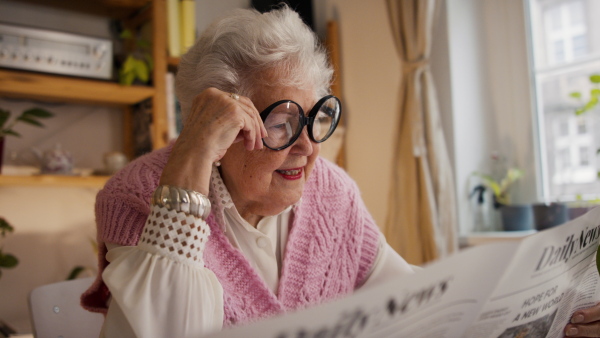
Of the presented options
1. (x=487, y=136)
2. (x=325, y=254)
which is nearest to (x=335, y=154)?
(x=487, y=136)

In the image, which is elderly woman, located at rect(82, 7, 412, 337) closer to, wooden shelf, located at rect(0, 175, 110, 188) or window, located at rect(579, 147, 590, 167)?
wooden shelf, located at rect(0, 175, 110, 188)

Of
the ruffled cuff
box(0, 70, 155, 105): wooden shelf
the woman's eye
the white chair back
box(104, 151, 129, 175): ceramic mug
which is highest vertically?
box(0, 70, 155, 105): wooden shelf

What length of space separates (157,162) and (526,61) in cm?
210

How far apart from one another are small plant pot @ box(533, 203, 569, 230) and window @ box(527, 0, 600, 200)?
10.9 inches

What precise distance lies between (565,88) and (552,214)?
671 mm

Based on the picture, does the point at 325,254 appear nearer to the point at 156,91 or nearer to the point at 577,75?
the point at 156,91

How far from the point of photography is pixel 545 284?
587 mm

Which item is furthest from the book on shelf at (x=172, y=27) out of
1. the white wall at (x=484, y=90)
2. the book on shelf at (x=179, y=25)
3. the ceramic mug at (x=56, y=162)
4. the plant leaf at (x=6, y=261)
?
the white wall at (x=484, y=90)

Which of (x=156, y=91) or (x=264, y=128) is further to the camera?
(x=156, y=91)

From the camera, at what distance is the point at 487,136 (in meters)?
2.63

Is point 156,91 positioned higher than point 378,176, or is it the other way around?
point 156,91

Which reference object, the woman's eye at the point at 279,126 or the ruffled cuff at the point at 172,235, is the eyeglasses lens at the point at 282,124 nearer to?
the woman's eye at the point at 279,126

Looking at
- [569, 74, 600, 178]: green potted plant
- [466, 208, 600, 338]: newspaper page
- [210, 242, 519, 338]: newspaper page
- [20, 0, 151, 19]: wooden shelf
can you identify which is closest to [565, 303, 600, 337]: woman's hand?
[466, 208, 600, 338]: newspaper page

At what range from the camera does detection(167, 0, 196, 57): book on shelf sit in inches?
95.2
